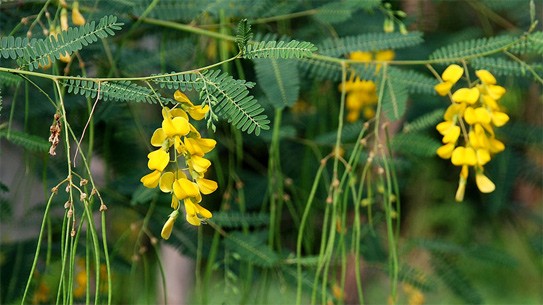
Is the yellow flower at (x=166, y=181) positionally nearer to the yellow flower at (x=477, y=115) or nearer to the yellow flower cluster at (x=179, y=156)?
the yellow flower cluster at (x=179, y=156)

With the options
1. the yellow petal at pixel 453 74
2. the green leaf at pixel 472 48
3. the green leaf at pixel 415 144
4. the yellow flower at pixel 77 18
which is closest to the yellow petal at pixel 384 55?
the green leaf at pixel 415 144

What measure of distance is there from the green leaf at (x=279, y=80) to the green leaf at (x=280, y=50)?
0.36m

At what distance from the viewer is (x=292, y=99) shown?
3.92ft

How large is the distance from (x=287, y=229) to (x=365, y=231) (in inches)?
12.1

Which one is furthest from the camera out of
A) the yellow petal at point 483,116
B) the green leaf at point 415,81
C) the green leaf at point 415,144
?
the green leaf at point 415,144

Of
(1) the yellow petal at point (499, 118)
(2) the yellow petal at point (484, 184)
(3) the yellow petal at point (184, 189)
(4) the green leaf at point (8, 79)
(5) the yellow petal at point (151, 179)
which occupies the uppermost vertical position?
(4) the green leaf at point (8, 79)

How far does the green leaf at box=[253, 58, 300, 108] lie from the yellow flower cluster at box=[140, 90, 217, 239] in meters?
0.39

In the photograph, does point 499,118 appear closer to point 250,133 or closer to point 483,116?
point 483,116

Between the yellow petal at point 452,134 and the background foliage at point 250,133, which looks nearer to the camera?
the background foliage at point 250,133

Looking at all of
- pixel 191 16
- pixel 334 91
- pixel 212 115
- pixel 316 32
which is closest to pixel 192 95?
pixel 191 16

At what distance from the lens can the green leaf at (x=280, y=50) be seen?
0.82 meters

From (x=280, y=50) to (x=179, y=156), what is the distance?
156 mm

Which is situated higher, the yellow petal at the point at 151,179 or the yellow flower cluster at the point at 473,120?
the yellow flower cluster at the point at 473,120

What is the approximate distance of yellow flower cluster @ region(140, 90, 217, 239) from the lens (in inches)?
30.5
